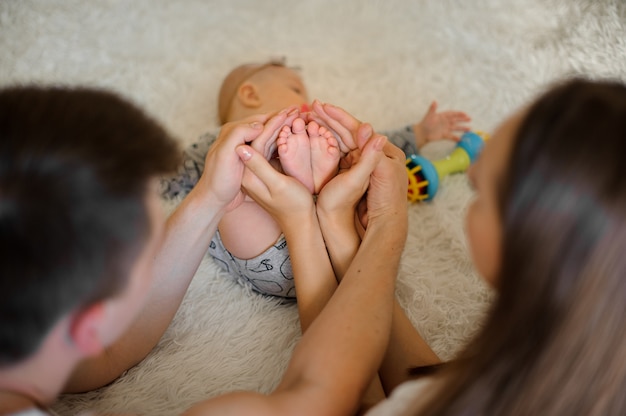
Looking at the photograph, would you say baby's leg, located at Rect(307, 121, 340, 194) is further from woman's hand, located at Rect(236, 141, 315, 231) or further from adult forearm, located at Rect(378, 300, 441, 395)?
adult forearm, located at Rect(378, 300, 441, 395)

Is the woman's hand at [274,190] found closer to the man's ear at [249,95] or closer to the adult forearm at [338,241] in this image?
the adult forearm at [338,241]

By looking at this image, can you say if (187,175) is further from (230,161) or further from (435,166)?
(435,166)

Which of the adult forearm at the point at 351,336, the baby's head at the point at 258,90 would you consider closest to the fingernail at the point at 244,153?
the adult forearm at the point at 351,336

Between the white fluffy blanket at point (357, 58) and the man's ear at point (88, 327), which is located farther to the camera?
the white fluffy blanket at point (357, 58)

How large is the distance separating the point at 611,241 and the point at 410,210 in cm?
73

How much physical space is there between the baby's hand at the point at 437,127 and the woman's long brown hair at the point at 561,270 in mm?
778

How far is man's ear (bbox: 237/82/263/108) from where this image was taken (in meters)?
1.36

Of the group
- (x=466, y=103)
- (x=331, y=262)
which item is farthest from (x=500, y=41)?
(x=331, y=262)

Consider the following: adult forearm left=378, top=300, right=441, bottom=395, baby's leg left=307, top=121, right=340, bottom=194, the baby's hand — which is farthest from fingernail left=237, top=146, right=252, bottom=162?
the baby's hand

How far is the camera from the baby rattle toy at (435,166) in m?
1.21

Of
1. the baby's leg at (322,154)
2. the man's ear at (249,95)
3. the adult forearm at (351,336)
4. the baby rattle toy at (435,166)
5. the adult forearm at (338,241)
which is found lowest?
the adult forearm at (351,336)

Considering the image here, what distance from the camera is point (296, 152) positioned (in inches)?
38.5

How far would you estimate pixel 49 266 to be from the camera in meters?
0.51

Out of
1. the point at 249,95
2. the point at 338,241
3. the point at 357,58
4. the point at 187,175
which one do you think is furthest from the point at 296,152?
the point at 357,58
